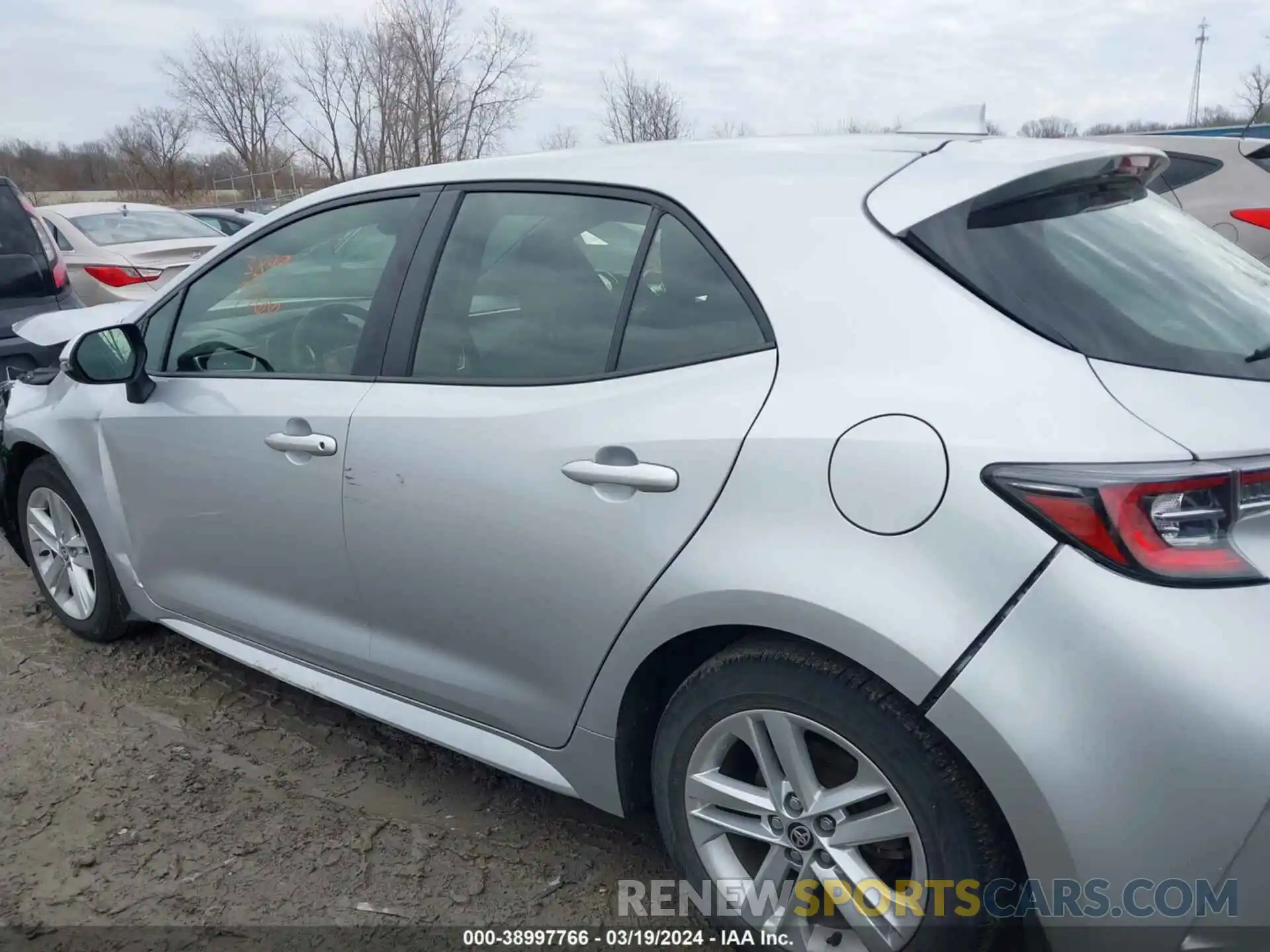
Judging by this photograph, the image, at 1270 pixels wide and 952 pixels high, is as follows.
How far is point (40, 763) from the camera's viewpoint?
2990mm

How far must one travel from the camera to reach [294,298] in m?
2.91

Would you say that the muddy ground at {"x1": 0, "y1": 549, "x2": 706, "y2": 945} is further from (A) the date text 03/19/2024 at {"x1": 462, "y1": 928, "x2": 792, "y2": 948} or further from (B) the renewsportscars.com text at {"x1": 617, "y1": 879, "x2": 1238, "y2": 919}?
(B) the renewsportscars.com text at {"x1": 617, "y1": 879, "x2": 1238, "y2": 919}

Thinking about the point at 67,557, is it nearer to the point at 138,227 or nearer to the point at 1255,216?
the point at 1255,216

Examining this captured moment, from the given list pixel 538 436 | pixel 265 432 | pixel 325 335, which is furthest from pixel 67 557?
pixel 538 436

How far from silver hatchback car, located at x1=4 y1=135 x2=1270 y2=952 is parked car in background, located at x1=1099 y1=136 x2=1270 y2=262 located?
3.83 m

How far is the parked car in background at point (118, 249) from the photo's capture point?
897cm

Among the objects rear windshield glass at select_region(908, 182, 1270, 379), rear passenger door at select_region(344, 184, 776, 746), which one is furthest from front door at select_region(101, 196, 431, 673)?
rear windshield glass at select_region(908, 182, 1270, 379)

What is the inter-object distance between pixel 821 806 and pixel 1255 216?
5116 mm

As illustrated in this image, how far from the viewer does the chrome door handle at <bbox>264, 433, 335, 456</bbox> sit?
2.53 m

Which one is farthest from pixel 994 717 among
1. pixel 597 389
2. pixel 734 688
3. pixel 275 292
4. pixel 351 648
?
pixel 275 292

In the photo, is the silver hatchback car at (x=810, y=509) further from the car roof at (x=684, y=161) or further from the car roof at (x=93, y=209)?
the car roof at (x=93, y=209)

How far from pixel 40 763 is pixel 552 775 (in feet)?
5.65

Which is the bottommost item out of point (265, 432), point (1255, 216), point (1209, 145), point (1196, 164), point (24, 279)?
point (24, 279)

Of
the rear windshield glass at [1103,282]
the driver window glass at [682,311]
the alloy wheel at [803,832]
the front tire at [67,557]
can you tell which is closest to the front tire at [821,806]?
the alloy wheel at [803,832]
